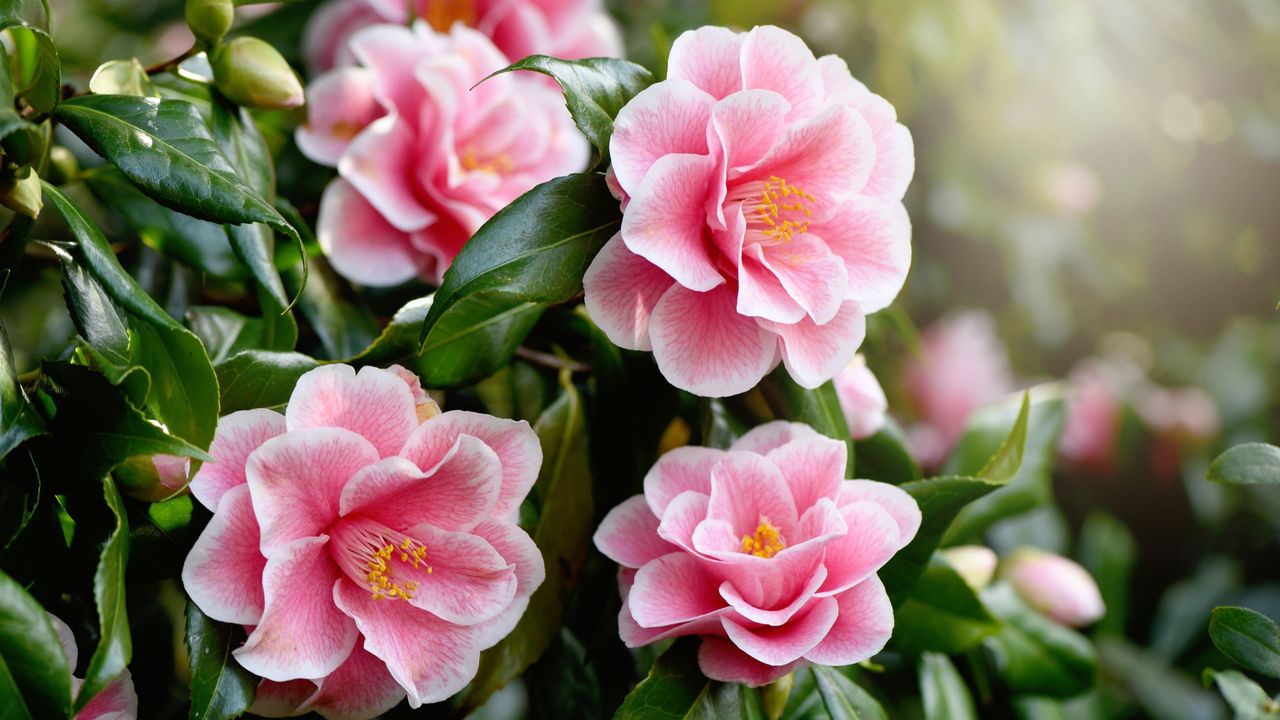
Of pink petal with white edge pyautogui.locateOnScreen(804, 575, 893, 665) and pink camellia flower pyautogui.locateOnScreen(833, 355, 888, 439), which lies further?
pink camellia flower pyautogui.locateOnScreen(833, 355, 888, 439)

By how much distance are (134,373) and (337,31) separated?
49cm

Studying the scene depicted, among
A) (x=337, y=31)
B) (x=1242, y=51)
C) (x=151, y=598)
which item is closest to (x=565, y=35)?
(x=337, y=31)

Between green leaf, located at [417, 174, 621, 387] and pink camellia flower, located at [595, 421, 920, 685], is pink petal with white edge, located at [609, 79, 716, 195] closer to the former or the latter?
green leaf, located at [417, 174, 621, 387]

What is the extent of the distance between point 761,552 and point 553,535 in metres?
0.14

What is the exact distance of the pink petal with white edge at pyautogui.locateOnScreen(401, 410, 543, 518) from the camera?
20.4 inches

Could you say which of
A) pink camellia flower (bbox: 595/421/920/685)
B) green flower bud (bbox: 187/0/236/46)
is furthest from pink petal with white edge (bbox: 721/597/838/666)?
green flower bud (bbox: 187/0/236/46)

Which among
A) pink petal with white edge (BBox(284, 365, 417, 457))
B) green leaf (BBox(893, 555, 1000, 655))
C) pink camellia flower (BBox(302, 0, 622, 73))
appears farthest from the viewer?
pink camellia flower (BBox(302, 0, 622, 73))

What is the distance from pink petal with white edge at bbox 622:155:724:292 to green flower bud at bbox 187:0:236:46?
281 millimetres

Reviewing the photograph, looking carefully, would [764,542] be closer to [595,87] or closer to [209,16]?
[595,87]

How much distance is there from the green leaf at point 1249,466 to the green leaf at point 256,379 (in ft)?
1.61

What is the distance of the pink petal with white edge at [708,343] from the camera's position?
0.53 metres

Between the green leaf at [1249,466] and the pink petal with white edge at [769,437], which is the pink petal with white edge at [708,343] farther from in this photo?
the green leaf at [1249,466]

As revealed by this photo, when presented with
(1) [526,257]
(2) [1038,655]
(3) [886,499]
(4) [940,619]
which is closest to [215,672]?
(1) [526,257]

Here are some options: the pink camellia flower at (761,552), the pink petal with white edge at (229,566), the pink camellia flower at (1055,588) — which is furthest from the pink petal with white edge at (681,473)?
the pink camellia flower at (1055,588)
